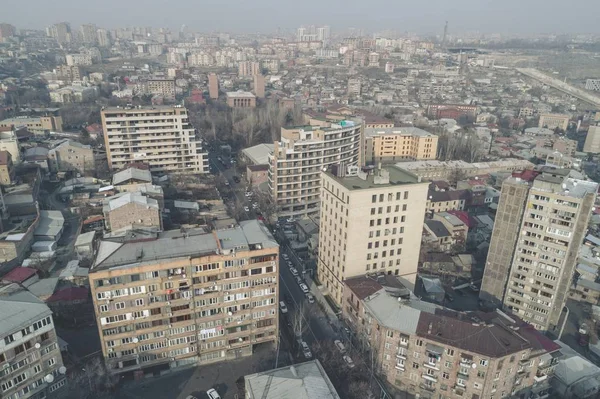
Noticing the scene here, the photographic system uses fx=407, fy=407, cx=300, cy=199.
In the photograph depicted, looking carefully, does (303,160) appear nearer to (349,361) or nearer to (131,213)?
(131,213)

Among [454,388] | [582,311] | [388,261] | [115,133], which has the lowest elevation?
[582,311]

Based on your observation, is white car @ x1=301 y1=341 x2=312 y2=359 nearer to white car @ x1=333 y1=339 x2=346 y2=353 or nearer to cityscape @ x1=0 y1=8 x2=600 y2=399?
cityscape @ x1=0 y1=8 x2=600 y2=399

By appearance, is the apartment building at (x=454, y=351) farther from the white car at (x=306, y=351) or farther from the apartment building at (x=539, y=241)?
the apartment building at (x=539, y=241)

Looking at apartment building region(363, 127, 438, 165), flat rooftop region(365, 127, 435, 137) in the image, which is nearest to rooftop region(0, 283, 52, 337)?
apartment building region(363, 127, 438, 165)

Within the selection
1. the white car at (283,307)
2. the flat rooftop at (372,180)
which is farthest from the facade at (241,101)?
the white car at (283,307)

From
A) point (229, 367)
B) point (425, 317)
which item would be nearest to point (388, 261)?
point (425, 317)

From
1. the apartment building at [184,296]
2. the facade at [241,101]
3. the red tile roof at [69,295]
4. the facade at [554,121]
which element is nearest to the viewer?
the apartment building at [184,296]

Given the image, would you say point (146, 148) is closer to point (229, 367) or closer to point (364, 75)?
point (229, 367)
